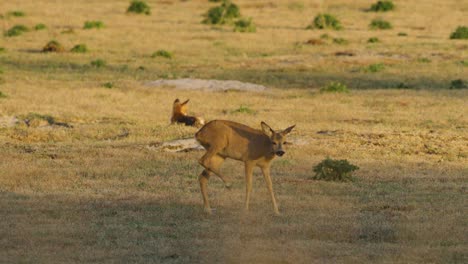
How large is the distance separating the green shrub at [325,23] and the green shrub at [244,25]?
2.79 meters

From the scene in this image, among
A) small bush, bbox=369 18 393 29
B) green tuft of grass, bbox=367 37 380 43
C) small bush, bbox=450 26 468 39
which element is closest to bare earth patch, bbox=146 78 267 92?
green tuft of grass, bbox=367 37 380 43

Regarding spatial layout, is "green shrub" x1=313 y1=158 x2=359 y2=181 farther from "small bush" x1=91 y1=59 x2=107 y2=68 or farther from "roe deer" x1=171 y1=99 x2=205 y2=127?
"small bush" x1=91 y1=59 x2=107 y2=68

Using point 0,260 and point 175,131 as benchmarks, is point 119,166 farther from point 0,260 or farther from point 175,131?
point 0,260

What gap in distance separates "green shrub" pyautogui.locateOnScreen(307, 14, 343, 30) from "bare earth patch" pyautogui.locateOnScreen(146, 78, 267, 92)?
19.1 meters

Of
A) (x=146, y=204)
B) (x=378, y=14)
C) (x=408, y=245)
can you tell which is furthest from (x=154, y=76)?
(x=378, y=14)

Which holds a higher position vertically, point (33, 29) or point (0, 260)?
point (0, 260)

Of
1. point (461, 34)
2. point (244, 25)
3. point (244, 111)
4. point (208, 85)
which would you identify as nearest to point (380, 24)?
point (461, 34)

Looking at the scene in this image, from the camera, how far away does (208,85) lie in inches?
1089

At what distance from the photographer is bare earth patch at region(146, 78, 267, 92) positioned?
90.2 feet

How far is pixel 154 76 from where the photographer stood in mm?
30547

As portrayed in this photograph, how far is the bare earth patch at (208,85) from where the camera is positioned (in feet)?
90.2

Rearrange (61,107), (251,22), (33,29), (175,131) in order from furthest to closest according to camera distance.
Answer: (251,22)
(33,29)
(61,107)
(175,131)

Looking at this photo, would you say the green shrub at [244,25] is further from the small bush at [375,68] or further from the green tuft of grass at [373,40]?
the small bush at [375,68]

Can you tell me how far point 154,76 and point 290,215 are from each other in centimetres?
1874
